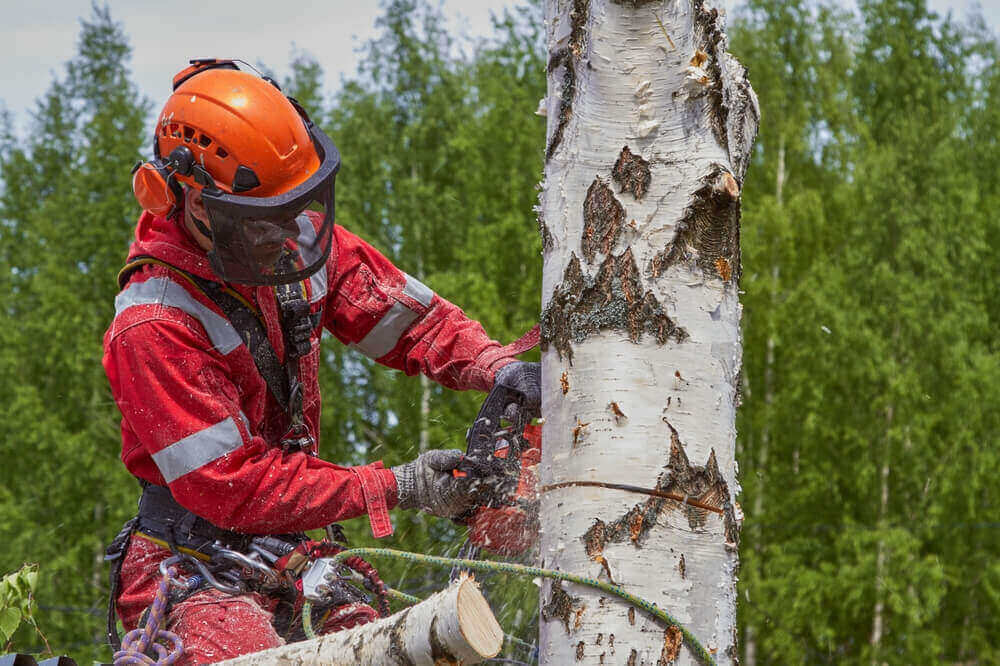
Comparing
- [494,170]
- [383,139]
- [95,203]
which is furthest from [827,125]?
[95,203]

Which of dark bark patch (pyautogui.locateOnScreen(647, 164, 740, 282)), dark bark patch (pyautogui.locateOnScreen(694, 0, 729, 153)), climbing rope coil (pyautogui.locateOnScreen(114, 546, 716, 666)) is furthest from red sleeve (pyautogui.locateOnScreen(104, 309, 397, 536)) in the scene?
dark bark patch (pyautogui.locateOnScreen(694, 0, 729, 153))

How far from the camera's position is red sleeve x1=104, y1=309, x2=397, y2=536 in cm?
296

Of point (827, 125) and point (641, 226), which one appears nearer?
point (641, 226)

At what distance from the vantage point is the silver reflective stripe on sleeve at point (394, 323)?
366 centimetres

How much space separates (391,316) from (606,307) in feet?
4.94

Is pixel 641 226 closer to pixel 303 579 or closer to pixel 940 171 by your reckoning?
pixel 303 579

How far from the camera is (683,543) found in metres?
2.19

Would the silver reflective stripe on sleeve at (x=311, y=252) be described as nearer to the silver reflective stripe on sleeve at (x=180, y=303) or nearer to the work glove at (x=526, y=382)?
the silver reflective stripe on sleeve at (x=180, y=303)

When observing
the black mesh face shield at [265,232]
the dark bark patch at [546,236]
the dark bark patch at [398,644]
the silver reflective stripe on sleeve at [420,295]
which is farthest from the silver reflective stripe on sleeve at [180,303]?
the dark bark patch at [398,644]

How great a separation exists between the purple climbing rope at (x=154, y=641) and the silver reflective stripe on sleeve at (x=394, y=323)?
947 mm

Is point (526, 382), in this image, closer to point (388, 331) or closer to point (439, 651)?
point (388, 331)

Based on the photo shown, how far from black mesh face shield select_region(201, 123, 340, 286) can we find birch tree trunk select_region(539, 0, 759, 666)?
100cm

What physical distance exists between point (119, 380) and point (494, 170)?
14.1m

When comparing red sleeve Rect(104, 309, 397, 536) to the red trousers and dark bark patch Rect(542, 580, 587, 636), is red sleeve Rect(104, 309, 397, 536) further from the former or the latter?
dark bark patch Rect(542, 580, 587, 636)
